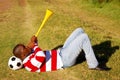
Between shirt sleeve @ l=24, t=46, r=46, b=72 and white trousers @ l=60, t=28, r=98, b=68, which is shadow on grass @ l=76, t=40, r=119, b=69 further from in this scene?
shirt sleeve @ l=24, t=46, r=46, b=72

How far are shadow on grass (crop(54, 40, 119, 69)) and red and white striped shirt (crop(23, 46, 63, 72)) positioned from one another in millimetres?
958

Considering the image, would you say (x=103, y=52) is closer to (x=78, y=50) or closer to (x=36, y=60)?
(x=78, y=50)

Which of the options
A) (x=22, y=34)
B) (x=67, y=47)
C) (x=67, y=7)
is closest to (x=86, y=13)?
(x=67, y=7)

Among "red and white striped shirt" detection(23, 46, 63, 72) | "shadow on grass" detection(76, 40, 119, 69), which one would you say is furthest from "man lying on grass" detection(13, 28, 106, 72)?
"shadow on grass" detection(76, 40, 119, 69)

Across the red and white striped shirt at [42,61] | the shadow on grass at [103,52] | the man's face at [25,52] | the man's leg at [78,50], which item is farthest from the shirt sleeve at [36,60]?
the shadow on grass at [103,52]

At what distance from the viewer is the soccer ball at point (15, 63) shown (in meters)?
8.02

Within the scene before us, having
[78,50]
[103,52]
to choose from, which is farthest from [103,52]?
[78,50]

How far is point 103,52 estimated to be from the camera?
959 centimetres

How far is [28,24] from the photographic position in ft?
42.2

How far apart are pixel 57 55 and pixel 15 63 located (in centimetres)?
112

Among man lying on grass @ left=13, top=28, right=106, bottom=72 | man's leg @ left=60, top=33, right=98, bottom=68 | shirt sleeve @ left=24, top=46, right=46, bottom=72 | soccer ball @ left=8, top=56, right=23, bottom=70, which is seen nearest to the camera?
shirt sleeve @ left=24, top=46, right=46, bottom=72

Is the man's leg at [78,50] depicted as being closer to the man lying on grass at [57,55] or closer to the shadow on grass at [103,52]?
the man lying on grass at [57,55]

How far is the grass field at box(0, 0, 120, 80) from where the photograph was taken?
27.6ft

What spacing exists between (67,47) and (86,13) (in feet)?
20.6
